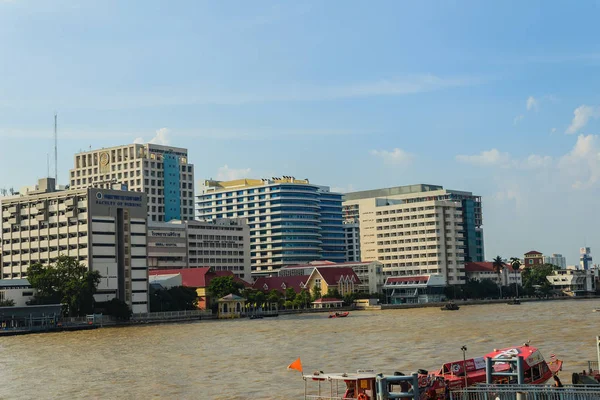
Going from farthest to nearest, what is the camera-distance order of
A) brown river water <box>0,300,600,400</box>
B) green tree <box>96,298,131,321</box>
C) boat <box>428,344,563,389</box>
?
green tree <box>96,298,131,321</box>
brown river water <box>0,300,600,400</box>
boat <box>428,344,563,389</box>

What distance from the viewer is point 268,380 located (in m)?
53.4

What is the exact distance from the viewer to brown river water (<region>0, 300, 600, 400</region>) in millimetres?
52375

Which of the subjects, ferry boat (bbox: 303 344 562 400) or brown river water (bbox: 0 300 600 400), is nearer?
ferry boat (bbox: 303 344 562 400)

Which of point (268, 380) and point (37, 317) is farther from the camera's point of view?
point (37, 317)

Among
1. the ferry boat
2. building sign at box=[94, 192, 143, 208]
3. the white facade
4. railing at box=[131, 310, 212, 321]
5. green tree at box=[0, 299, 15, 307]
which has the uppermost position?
building sign at box=[94, 192, 143, 208]

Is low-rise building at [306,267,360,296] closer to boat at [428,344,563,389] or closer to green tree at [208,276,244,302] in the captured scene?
green tree at [208,276,244,302]

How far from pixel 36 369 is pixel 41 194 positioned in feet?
294

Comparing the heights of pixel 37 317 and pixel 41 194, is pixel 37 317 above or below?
below

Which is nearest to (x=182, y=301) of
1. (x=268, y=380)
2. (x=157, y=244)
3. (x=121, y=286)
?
(x=121, y=286)

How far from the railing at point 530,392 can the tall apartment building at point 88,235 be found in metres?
112

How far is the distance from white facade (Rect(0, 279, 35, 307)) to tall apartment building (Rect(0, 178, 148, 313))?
36.5 feet

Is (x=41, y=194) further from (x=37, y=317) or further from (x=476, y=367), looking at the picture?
(x=476, y=367)

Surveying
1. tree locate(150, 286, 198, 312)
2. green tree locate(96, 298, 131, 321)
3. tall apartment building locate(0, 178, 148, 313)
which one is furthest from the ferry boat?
tree locate(150, 286, 198, 312)

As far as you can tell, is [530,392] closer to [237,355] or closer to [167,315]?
[237,355]
